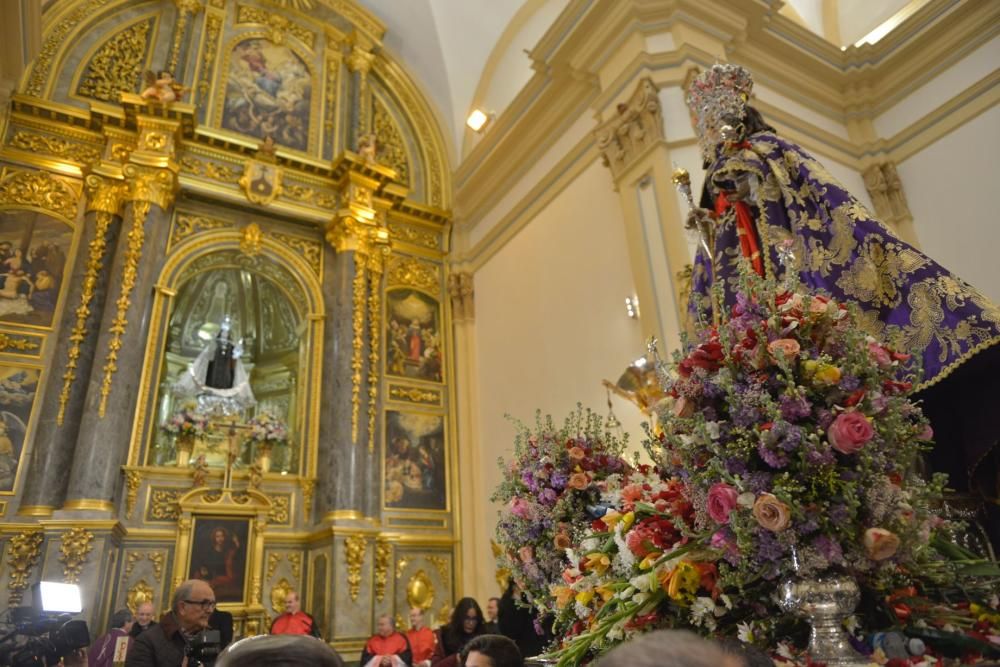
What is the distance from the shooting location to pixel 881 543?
1.72 meters

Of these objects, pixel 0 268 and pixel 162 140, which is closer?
pixel 0 268

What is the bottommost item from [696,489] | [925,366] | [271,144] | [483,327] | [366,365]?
[696,489]

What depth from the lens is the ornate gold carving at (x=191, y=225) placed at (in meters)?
9.85

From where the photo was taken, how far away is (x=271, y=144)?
1039 cm

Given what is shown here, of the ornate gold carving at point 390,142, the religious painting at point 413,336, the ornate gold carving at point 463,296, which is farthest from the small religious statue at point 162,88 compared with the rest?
the ornate gold carving at point 463,296

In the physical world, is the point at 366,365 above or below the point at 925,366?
above

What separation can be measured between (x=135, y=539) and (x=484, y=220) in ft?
22.2

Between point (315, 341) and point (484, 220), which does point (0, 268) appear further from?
point (484, 220)

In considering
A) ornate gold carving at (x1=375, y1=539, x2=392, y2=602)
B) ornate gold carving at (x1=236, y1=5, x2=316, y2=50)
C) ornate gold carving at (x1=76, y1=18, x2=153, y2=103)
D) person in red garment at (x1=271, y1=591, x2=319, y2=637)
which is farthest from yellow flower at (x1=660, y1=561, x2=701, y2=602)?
ornate gold carving at (x1=236, y1=5, x2=316, y2=50)

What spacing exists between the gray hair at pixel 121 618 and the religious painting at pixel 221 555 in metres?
1.11

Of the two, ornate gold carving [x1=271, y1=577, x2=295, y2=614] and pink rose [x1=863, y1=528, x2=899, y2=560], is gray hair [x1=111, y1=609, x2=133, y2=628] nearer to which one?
ornate gold carving [x1=271, y1=577, x2=295, y2=614]

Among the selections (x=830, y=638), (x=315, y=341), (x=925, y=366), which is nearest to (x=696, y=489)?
(x=830, y=638)

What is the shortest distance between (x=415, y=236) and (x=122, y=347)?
4.96 metres

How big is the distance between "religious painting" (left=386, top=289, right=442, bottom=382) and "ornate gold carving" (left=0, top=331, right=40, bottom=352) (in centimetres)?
Answer: 454
